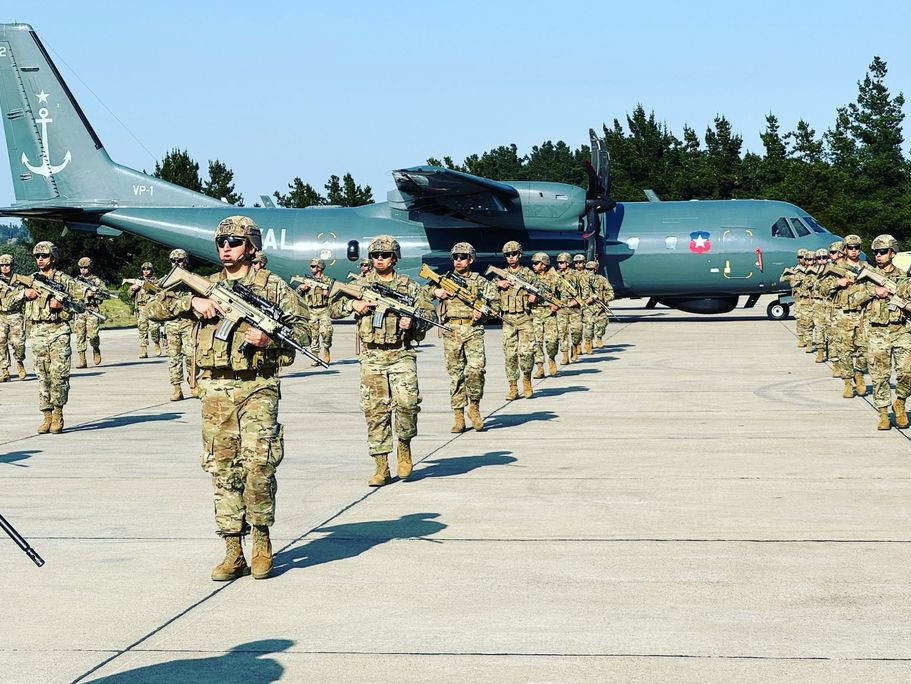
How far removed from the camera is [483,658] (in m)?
5.66

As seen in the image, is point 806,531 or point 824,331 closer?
point 806,531

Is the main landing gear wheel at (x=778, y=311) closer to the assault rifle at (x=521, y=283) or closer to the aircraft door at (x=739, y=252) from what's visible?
the aircraft door at (x=739, y=252)

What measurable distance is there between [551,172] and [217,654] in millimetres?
142067

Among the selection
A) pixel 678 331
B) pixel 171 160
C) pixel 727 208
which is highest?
pixel 171 160

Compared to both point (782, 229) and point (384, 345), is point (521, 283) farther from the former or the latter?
point (782, 229)

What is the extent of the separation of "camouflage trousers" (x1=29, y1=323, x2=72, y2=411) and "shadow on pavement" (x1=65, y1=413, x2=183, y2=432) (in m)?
0.64

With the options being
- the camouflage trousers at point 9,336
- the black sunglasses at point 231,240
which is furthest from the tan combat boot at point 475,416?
the camouflage trousers at point 9,336

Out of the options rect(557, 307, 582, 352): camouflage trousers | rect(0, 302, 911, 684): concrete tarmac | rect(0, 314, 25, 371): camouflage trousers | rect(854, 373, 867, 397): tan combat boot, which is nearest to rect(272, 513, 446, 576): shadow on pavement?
rect(0, 302, 911, 684): concrete tarmac

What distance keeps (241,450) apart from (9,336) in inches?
649

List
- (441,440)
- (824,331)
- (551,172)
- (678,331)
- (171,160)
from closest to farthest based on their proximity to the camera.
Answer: (441,440) < (824,331) < (678,331) < (171,160) < (551,172)

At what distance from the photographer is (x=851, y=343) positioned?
16453 millimetres

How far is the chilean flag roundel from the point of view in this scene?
3344cm

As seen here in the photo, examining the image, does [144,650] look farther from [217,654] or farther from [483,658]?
[483,658]

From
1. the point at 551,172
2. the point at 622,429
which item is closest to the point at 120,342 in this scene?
the point at 622,429
